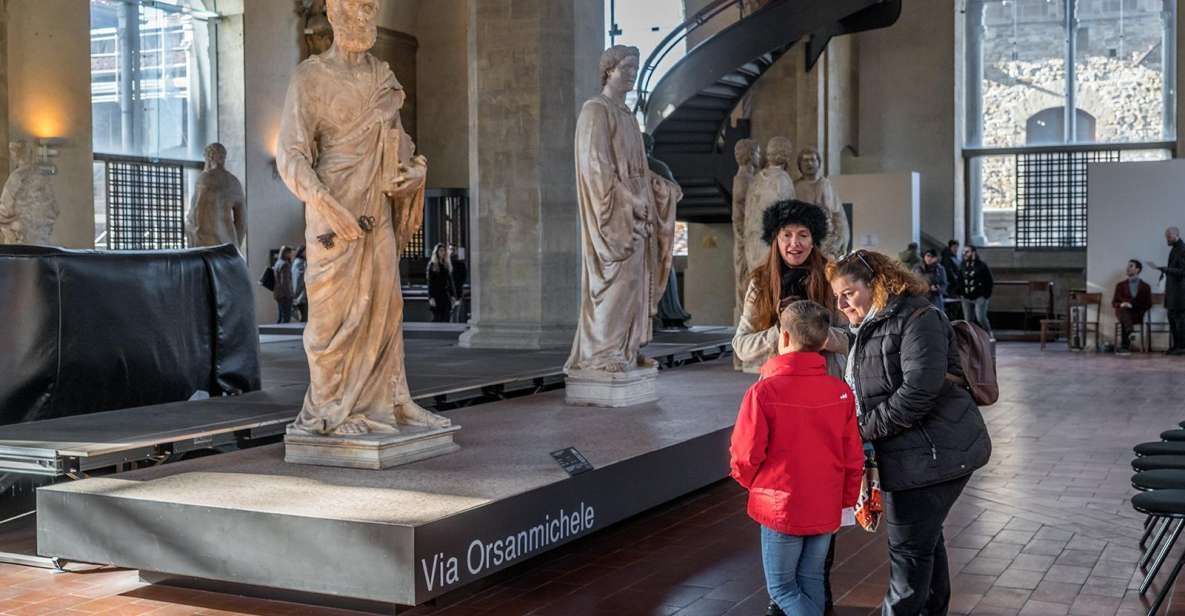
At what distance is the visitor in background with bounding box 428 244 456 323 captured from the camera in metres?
18.1

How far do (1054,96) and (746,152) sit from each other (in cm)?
1407

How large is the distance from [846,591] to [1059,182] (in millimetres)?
20563

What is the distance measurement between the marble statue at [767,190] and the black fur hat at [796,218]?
16.3ft

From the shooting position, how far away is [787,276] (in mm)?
4820

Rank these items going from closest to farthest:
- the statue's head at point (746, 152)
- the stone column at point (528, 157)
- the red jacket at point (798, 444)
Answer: the red jacket at point (798, 444)
the stone column at point (528, 157)
the statue's head at point (746, 152)

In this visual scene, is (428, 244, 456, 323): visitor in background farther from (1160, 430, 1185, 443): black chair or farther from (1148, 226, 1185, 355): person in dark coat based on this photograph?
(1160, 430, 1185, 443): black chair

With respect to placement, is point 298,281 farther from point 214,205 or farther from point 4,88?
point 214,205

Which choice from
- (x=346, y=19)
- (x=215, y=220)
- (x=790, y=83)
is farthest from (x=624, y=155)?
(x=790, y=83)

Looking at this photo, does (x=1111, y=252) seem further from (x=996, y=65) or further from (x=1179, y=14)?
(x=996, y=65)

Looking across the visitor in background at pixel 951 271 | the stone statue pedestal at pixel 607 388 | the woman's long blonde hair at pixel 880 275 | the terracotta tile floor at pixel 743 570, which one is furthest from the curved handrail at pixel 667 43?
the woman's long blonde hair at pixel 880 275

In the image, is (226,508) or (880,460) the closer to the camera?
(880,460)

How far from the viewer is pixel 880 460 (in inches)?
149

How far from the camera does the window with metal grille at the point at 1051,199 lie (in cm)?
2364

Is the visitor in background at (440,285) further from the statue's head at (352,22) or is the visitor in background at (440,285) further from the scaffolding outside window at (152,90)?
the statue's head at (352,22)
